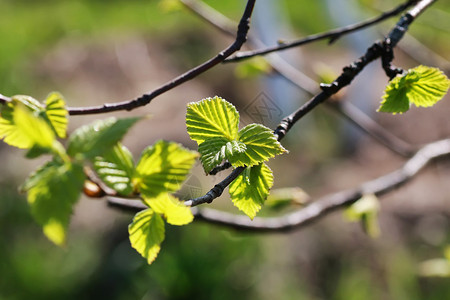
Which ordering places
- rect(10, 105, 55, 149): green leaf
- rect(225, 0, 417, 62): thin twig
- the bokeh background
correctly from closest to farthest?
rect(10, 105, 55, 149): green leaf → rect(225, 0, 417, 62): thin twig → the bokeh background

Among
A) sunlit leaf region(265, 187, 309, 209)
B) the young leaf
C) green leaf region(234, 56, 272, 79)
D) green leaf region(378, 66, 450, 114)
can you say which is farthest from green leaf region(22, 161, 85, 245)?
green leaf region(234, 56, 272, 79)

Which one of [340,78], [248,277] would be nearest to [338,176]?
[248,277]

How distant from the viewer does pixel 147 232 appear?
16.0 inches

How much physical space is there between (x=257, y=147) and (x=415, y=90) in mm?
165

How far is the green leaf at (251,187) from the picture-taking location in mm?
426

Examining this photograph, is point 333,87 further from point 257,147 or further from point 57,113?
Result: point 57,113

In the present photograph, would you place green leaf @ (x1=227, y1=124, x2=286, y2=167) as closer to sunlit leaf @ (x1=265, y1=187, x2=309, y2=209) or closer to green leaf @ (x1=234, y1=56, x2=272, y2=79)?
sunlit leaf @ (x1=265, y1=187, x2=309, y2=209)

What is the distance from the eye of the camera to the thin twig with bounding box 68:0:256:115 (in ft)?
1.53

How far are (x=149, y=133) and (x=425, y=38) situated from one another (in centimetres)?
226

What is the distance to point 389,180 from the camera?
37.9 inches

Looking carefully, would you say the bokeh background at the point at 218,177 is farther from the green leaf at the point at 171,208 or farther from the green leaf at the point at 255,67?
the green leaf at the point at 171,208

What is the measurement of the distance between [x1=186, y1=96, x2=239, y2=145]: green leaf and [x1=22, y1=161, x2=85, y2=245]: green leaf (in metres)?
0.13

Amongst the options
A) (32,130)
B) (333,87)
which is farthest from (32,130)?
(333,87)

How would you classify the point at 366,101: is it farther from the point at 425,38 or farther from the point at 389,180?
the point at 389,180
